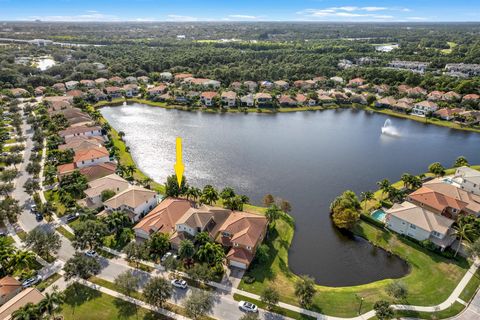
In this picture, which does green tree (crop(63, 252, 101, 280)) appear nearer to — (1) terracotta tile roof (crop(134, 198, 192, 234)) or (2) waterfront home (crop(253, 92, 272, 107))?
(1) terracotta tile roof (crop(134, 198, 192, 234))

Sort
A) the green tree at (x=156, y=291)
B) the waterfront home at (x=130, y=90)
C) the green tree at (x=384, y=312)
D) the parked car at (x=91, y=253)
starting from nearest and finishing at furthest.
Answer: the green tree at (x=384, y=312), the green tree at (x=156, y=291), the parked car at (x=91, y=253), the waterfront home at (x=130, y=90)

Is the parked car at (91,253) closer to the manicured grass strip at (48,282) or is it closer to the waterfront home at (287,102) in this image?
the manicured grass strip at (48,282)

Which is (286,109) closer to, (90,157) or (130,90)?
(130,90)

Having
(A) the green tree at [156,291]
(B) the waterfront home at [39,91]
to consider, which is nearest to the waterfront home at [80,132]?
(B) the waterfront home at [39,91]

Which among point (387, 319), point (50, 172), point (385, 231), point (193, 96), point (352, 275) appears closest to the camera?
point (387, 319)

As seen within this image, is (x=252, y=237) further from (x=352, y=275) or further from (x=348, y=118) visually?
(x=348, y=118)

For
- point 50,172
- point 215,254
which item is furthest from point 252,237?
point 50,172

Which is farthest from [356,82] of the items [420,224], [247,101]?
[420,224]
